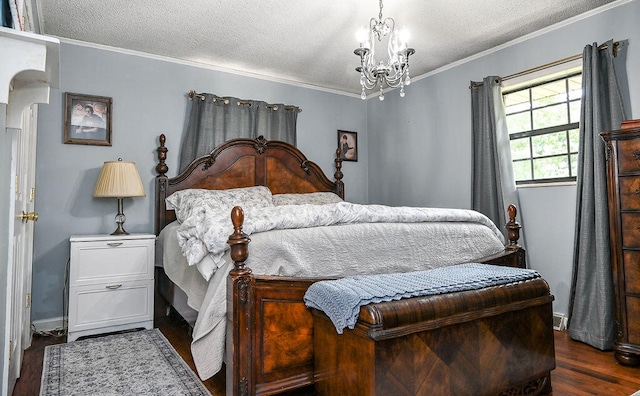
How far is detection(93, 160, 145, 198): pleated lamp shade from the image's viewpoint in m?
3.09

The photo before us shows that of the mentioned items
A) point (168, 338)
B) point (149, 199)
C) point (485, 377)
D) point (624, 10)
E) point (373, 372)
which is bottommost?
point (168, 338)

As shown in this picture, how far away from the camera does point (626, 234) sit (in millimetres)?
2400

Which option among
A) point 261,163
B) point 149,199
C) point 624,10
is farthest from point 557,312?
point 149,199

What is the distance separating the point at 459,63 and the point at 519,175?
1.23 meters

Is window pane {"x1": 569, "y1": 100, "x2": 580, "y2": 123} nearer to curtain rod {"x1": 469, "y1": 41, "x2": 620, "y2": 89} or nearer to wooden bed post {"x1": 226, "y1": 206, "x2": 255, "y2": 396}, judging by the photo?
curtain rod {"x1": 469, "y1": 41, "x2": 620, "y2": 89}

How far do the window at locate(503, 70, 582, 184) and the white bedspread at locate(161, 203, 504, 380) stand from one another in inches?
45.1

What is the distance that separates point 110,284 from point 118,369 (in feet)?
2.64

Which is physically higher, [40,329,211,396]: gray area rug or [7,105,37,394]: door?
[7,105,37,394]: door

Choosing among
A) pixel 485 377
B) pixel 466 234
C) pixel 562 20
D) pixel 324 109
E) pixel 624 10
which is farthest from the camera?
pixel 324 109

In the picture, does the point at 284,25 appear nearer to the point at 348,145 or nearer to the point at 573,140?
the point at 348,145

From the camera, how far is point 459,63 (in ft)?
12.8

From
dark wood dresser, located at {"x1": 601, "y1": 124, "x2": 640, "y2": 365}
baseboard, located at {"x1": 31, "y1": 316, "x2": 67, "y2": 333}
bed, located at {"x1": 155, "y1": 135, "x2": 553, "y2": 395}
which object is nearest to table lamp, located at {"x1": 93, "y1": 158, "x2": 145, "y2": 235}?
baseboard, located at {"x1": 31, "y1": 316, "x2": 67, "y2": 333}

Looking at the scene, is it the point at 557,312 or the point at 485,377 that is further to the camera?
the point at 557,312

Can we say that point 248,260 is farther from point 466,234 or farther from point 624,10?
point 624,10
